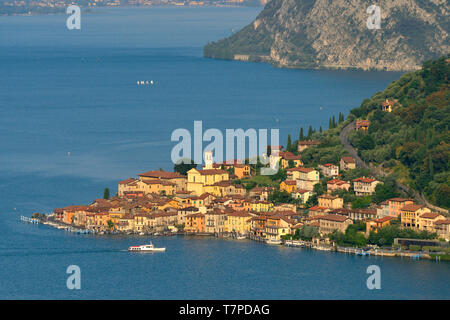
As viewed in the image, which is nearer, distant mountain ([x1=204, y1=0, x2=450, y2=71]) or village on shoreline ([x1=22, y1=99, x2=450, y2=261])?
village on shoreline ([x1=22, y1=99, x2=450, y2=261])

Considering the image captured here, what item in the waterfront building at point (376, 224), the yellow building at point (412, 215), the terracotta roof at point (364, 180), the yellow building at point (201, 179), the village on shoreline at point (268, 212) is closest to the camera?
the village on shoreline at point (268, 212)

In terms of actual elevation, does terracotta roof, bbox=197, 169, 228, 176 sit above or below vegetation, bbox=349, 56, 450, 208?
below

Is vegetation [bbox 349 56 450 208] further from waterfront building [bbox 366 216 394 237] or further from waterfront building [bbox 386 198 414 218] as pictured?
waterfront building [bbox 366 216 394 237]

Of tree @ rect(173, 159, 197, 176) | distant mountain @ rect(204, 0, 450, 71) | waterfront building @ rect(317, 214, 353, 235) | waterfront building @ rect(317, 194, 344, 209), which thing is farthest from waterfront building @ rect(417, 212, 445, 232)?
distant mountain @ rect(204, 0, 450, 71)

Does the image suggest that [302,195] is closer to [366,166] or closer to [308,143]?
[366,166]

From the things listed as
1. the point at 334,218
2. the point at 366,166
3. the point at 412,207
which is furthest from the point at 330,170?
the point at 412,207

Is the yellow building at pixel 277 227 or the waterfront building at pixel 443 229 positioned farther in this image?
the yellow building at pixel 277 227

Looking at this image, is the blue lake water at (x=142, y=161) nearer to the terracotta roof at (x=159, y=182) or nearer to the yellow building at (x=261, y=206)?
the terracotta roof at (x=159, y=182)

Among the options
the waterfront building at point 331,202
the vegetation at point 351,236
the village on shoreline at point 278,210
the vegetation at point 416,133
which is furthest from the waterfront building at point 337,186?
the vegetation at point 351,236
